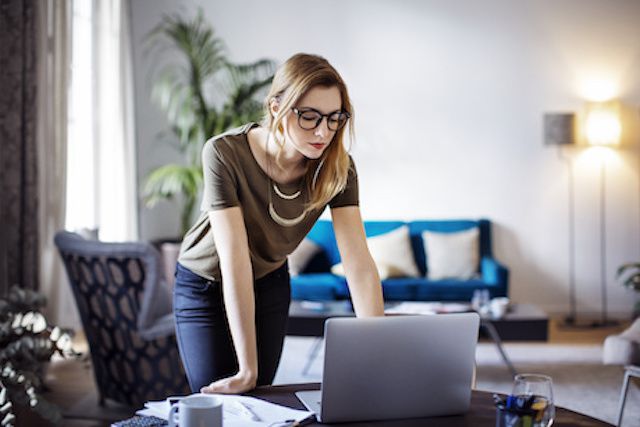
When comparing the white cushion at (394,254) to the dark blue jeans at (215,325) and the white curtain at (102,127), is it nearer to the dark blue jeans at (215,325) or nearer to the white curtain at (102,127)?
the white curtain at (102,127)

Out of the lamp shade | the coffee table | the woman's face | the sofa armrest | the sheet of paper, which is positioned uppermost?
the lamp shade

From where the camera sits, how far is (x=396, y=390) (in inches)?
60.9

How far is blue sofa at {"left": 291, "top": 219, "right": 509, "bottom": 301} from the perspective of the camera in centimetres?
568

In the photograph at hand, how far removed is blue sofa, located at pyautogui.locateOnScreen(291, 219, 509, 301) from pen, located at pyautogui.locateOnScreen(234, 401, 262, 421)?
403 centimetres

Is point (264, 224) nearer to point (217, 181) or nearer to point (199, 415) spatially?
point (217, 181)

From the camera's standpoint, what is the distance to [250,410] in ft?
5.25

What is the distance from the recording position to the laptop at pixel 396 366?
4.86 feet

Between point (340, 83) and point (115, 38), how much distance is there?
4625 millimetres

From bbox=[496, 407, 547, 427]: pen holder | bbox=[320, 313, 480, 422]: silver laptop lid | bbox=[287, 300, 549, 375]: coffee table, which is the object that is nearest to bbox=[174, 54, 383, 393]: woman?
bbox=[320, 313, 480, 422]: silver laptop lid

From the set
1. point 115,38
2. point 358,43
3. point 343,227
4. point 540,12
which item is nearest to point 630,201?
point 540,12

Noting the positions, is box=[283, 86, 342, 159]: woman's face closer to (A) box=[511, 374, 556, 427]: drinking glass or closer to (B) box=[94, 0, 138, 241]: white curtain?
(A) box=[511, 374, 556, 427]: drinking glass

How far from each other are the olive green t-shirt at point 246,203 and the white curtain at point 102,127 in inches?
147

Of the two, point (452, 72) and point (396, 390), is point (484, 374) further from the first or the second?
point (396, 390)

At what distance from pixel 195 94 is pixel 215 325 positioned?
14.3 ft
